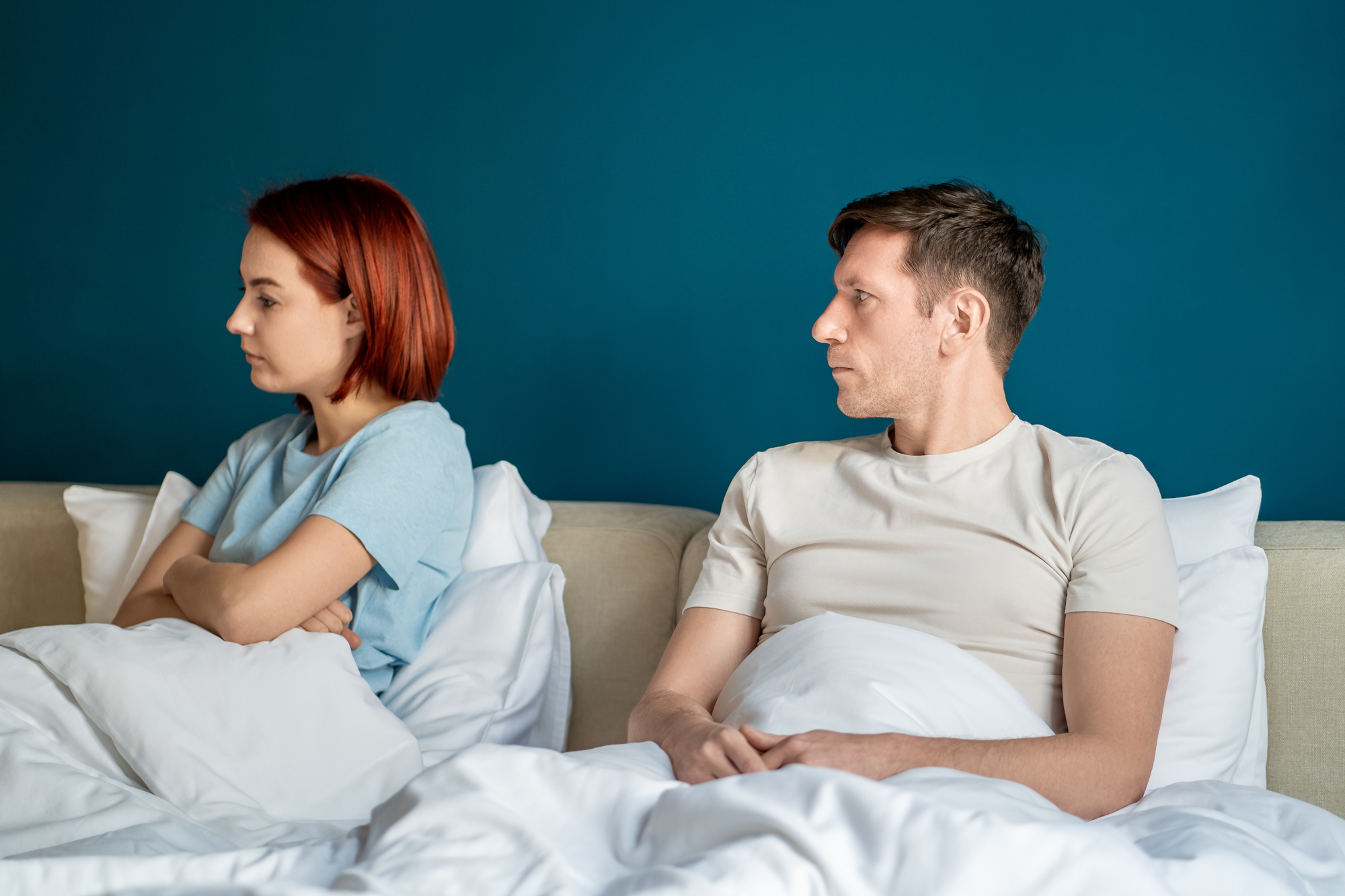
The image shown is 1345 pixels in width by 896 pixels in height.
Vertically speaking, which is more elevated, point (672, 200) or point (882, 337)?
point (672, 200)

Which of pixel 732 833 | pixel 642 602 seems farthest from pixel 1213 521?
pixel 732 833

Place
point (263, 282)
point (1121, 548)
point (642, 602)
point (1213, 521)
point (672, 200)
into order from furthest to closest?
point (672, 200)
point (642, 602)
point (263, 282)
point (1213, 521)
point (1121, 548)

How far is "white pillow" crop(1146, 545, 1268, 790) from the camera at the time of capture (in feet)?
3.89

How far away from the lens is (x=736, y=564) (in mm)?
1356

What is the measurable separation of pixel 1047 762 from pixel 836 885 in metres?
0.42

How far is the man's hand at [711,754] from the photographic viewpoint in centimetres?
95

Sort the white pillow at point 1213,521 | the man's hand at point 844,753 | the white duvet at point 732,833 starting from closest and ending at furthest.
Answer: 1. the white duvet at point 732,833
2. the man's hand at point 844,753
3. the white pillow at point 1213,521

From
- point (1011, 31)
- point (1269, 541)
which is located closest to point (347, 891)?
point (1269, 541)

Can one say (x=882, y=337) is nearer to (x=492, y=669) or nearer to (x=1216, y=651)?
(x=1216, y=651)

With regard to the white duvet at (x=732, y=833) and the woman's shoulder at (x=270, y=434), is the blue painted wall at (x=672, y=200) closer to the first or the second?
the woman's shoulder at (x=270, y=434)

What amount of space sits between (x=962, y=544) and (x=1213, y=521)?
1.31ft

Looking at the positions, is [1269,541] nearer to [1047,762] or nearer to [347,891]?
[1047,762]

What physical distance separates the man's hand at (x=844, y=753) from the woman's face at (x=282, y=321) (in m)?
0.90

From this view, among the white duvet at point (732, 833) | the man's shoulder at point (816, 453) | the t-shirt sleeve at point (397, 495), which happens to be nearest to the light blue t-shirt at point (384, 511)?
the t-shirt sleeve at point (397, 495)
